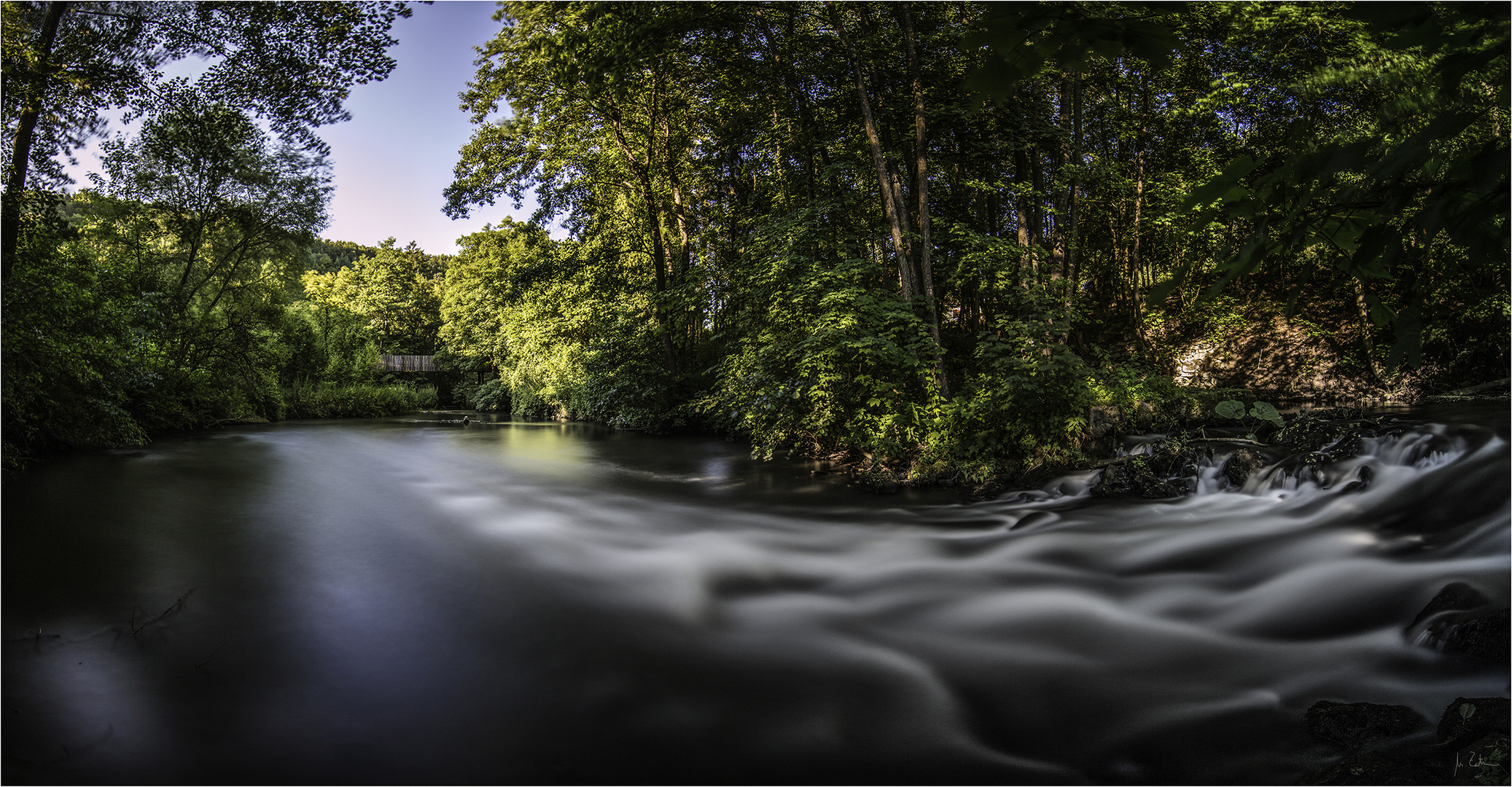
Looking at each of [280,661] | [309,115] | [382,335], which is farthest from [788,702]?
[382,335]

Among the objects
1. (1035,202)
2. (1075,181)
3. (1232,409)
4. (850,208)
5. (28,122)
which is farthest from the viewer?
(850,208)

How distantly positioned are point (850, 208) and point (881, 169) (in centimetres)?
194

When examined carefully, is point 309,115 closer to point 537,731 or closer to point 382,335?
point 537,731

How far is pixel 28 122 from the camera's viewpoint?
561 centimetres

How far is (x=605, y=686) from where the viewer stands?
3.62m

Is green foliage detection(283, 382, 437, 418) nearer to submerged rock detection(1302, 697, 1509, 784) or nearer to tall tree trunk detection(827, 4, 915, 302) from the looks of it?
tall tree trunk detection(827, 4, 915, 302)

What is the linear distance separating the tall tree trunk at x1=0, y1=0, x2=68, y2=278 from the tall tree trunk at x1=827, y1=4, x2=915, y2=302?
8624mm

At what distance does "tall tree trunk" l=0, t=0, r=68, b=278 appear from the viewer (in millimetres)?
5453

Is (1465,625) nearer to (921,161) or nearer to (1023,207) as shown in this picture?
(921,161)

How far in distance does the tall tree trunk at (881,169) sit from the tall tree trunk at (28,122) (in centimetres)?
862

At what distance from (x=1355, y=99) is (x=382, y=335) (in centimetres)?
3975

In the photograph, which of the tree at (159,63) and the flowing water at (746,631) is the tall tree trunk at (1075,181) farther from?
the tree at (159,63)

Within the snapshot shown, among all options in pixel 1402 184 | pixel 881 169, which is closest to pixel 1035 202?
pixel 881 169

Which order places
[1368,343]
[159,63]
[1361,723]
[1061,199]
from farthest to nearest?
[1368,343]
[1061,199]
[159,63]
[1361,723]
